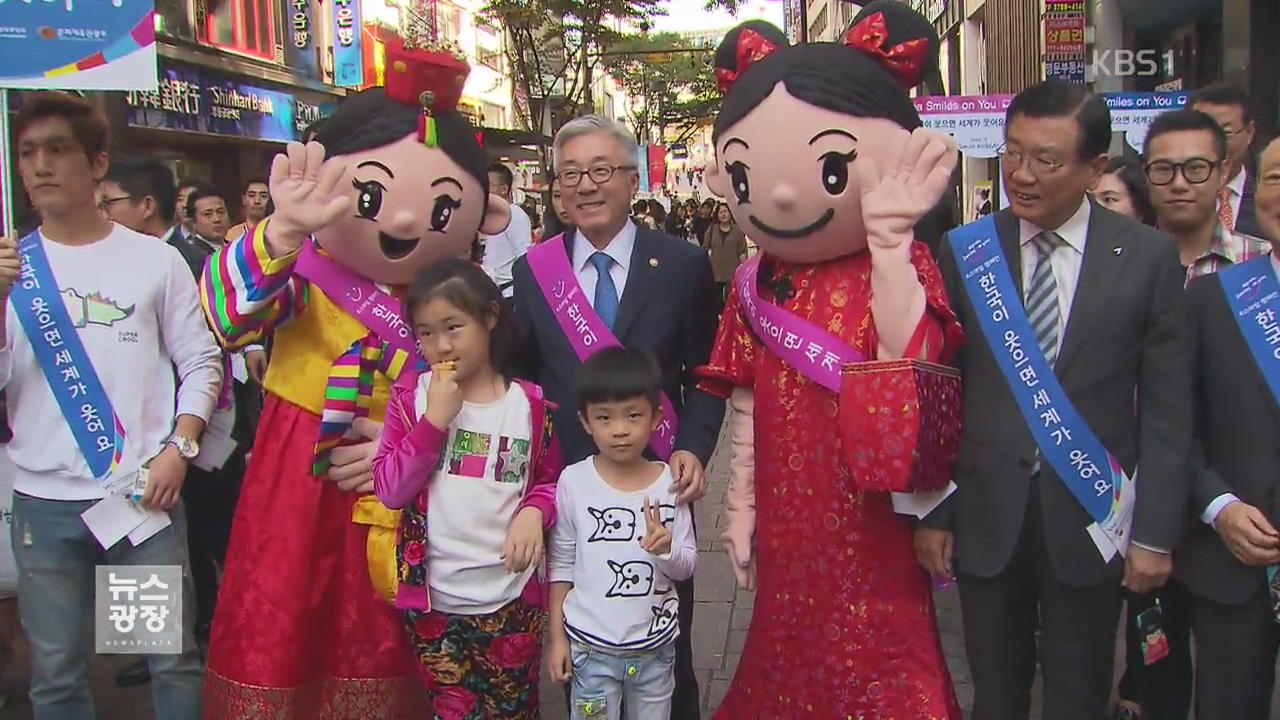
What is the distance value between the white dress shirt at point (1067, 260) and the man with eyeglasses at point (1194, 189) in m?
0.99

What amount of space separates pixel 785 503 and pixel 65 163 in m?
2.19

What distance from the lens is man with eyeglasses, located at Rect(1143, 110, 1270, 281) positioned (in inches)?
141

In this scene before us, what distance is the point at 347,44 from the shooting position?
18.8 m

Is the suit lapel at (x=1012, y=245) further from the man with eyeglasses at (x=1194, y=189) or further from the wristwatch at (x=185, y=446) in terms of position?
the wristwatch at (x=185, y=446)

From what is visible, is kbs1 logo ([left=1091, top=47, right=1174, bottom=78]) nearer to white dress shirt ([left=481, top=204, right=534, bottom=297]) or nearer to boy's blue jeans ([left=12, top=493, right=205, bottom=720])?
white dress shirt ([left=481, top=204, right=534, bottom=297])

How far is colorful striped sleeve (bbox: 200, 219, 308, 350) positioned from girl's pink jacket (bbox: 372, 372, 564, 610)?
40 centimetres

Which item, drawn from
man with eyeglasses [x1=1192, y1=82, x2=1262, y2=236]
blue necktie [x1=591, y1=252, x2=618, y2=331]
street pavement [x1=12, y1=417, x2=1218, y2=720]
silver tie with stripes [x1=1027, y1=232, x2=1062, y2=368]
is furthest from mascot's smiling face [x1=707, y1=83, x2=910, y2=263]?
street pavement [x1=12, y1=417, x2=1218, y2=720]

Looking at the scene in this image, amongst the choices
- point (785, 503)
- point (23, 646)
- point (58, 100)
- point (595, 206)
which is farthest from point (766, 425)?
point (23, 646)

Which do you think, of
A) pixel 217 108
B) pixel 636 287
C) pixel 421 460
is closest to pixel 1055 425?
pixel 636 287

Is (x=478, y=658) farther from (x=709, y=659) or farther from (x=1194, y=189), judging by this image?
(x=1194, y=189)

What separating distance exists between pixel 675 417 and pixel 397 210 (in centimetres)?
100

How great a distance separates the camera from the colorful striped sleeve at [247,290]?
9.87ft

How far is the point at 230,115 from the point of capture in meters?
15.4

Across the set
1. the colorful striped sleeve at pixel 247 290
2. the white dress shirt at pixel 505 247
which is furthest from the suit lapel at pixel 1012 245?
the white dress shirt at pixel 505 247
